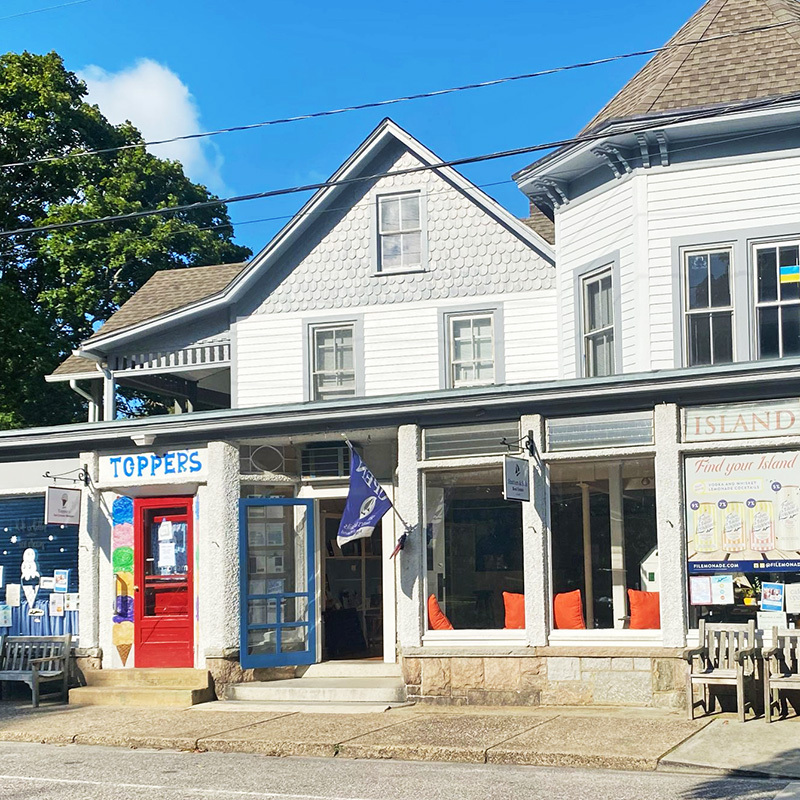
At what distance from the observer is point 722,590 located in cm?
1448

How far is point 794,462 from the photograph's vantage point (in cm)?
1433

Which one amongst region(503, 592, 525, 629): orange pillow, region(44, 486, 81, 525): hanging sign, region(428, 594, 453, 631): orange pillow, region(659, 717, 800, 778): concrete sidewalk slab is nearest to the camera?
region(659, 717, 800, 778): concrete sidewalk slab

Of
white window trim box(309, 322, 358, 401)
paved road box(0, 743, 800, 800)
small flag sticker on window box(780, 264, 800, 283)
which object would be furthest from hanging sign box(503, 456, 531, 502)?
white window trim box(309, 322, 358, 401)

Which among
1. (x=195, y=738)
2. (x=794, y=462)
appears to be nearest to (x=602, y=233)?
(x=794, y=462)

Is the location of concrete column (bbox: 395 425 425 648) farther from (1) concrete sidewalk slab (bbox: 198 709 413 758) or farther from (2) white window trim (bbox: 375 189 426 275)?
(2) white window trim (bbox: 375 189 426 275)

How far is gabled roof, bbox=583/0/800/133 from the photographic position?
1703 cm

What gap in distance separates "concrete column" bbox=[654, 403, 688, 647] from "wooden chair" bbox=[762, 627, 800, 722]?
47.1 inches

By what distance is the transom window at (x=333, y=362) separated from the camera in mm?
20922

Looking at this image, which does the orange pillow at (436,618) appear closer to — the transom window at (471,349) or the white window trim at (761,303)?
the transom window at (471,349)

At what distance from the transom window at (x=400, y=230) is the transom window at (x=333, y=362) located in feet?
4.35

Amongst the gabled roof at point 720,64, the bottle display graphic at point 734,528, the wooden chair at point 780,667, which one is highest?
the gabled roof at point 720,64

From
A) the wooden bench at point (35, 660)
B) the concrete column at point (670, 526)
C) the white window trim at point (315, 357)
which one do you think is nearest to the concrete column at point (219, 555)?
the wooden bench at point (35, 660)

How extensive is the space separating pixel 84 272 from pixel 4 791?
25.0 meters

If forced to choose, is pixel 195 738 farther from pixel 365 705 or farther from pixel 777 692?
pixel 777 692
